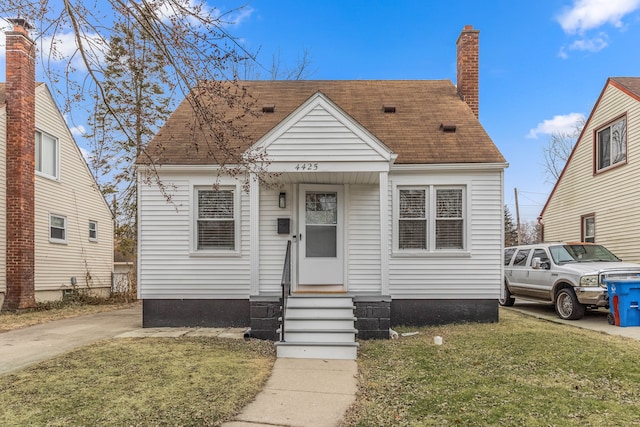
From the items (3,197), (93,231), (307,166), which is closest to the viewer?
(307,166)

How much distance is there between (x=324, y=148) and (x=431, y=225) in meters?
2.72

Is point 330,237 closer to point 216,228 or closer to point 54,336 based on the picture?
point 216,228

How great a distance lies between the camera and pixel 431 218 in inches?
326

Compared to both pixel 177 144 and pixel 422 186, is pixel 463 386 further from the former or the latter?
pixel 177 144

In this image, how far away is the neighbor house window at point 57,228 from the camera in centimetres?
1312

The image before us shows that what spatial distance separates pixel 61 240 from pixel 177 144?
773cm

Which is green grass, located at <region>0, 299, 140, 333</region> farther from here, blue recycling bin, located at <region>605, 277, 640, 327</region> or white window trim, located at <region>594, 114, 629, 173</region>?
white window trim, located at <region>594, 114, 629, 173</region>

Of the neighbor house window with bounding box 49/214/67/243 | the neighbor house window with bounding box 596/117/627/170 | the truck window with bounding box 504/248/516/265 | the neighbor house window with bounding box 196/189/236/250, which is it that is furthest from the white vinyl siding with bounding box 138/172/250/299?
the neighbor house window with bounding box 596/117/627/170

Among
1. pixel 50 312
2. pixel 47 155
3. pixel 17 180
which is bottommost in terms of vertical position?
pixel 50 312

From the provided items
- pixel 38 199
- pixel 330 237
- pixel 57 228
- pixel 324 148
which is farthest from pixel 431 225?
pixel 57 228

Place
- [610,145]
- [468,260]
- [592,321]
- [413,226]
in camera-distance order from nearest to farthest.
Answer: [468,260], [413,226], [592,321], [610,145]

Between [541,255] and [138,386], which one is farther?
[541,255]

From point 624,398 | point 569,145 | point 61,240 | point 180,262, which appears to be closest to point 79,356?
point 180,262

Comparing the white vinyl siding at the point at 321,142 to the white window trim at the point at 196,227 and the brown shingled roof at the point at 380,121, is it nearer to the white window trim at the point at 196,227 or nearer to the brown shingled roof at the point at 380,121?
the brown shingled roof at the point at 380,121
